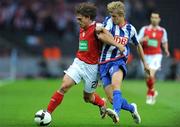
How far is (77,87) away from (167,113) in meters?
11.3

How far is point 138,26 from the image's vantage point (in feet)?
116

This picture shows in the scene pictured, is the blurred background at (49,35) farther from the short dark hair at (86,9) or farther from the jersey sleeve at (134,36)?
the short dark hair at (86,9)

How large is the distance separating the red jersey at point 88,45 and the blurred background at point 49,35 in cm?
2008

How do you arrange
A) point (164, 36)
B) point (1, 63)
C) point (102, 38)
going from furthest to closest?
1. point (1, 63)
2. point (164, 36)
3. point (102, 38)

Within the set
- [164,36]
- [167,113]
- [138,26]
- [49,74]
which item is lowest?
[167,113]

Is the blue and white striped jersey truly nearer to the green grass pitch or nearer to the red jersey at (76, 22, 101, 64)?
the red jersey at (76, 22, 101, 64)

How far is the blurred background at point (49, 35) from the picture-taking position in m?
32.9

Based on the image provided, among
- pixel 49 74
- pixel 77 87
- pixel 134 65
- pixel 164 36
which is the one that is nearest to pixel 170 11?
pixel 134 65

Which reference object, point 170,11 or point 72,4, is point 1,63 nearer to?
point 72,4

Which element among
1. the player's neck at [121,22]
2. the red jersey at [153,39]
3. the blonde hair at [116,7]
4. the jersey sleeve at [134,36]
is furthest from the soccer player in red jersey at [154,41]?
the blonde hair at [116,7]

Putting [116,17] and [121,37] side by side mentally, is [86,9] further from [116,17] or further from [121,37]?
[121,37]

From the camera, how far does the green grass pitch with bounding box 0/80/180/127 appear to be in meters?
12.8

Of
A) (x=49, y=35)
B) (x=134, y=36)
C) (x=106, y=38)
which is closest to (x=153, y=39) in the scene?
(x=134, y=36)

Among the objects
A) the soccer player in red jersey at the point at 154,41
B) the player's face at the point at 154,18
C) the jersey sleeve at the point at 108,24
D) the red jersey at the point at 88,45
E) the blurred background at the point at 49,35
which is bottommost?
the red jersey at the point at 88,45
